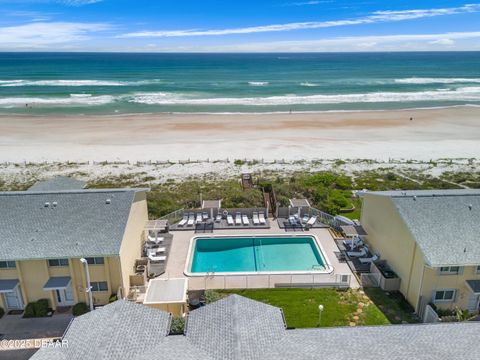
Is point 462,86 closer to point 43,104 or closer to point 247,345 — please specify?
point 43,104

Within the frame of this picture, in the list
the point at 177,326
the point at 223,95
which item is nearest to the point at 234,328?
the point at 177,326

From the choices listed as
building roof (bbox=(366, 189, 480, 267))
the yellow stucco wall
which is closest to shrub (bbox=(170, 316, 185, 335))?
the yellow stucco wall

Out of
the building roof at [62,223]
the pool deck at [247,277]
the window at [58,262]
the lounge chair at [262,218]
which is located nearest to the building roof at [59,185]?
the building roof at [62,223]

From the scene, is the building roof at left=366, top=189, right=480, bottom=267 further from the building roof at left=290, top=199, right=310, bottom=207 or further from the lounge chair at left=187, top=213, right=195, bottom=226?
the lounge chair at left=187, top=213, right=195, bottom=226

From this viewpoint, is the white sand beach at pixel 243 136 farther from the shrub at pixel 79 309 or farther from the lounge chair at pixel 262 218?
the shrub at pixel 79 309

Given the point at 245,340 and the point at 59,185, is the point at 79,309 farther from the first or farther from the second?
the point at 59,185

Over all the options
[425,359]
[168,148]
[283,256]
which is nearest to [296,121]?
[168,148]
